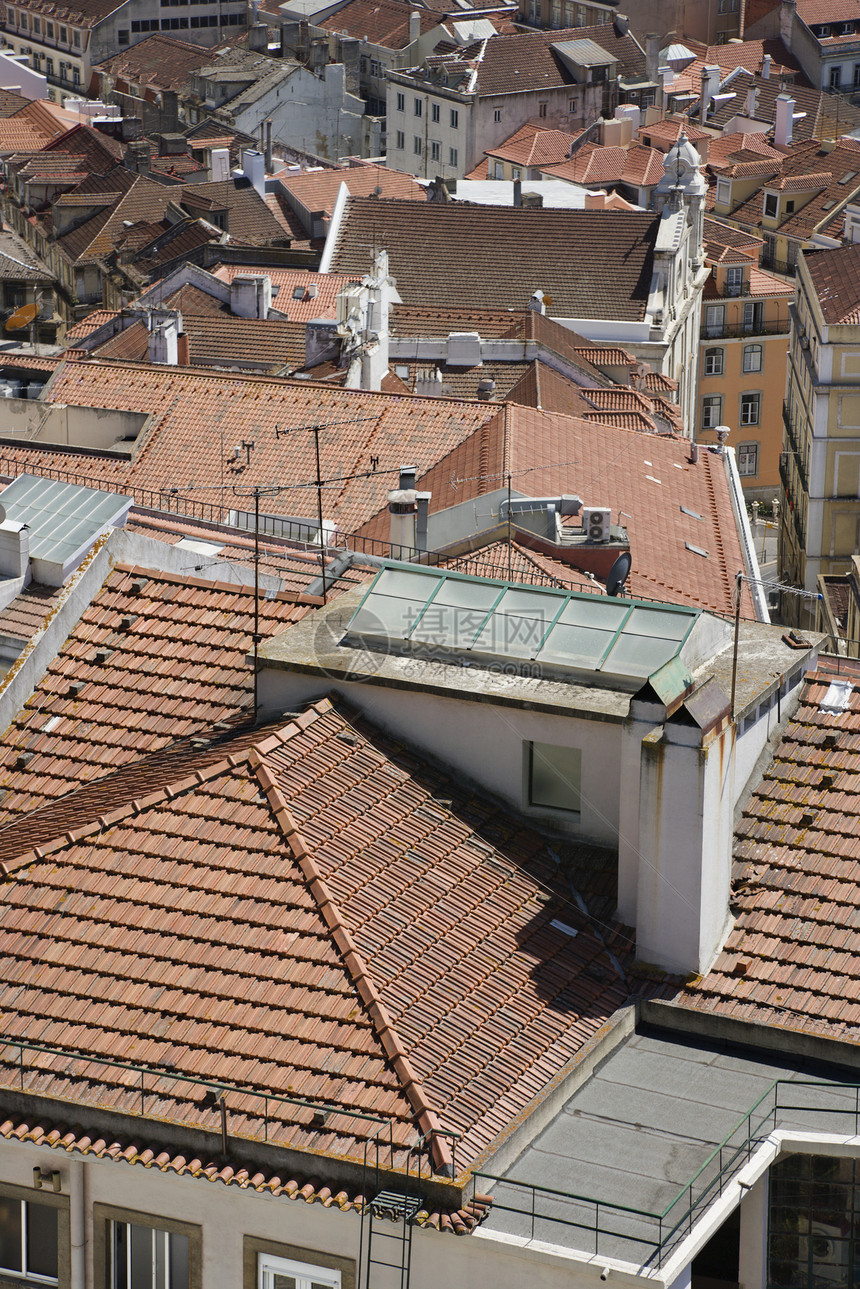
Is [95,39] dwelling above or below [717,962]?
Result: above

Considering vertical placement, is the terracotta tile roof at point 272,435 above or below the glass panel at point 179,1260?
above

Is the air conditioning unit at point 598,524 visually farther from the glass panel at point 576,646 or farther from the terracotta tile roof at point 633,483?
the glass panel at point 576,646

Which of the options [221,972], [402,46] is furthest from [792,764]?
[402,46]

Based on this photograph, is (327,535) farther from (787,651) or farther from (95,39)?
(95,39)

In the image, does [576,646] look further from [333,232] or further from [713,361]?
[713,361]

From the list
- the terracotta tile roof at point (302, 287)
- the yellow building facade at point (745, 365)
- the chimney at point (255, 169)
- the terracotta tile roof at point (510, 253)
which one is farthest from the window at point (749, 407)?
the chimney at point (255, 169)

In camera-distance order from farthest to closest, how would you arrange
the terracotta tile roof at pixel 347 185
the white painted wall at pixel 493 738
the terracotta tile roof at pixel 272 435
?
the terracotta tile roof at pixel 347 185, the terracotta tile roof at pixel 272 435, the white painted wall at pixel 493 738
